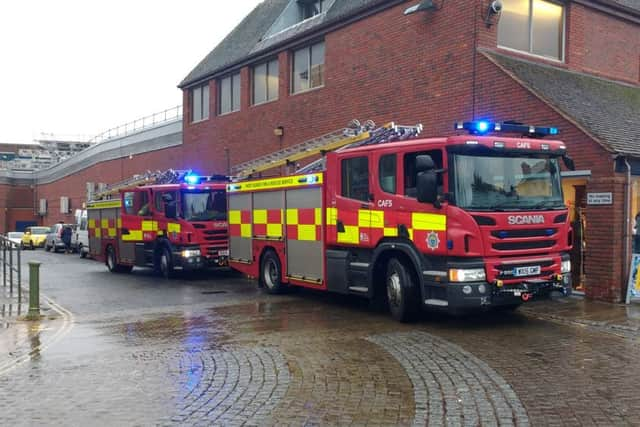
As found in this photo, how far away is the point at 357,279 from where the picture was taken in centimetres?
1057

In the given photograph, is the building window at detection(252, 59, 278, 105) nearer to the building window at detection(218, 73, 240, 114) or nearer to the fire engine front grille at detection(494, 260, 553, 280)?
the building window at detection(218, 73, 240, 114)

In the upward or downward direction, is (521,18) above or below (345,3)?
below

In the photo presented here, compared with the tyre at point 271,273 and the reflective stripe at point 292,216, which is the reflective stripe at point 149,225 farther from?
the reflective stripe at point 292,216

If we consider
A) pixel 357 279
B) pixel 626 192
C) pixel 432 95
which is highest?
pixel 432 95

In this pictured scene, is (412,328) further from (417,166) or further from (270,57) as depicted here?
(270,57)

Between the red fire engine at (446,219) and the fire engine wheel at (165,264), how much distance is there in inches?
259

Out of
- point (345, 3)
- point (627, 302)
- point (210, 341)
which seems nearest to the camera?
point (210, 341)

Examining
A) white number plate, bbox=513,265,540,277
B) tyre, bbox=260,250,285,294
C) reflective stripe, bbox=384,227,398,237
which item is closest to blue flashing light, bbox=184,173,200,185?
tyre, bbox=260,250,285,294

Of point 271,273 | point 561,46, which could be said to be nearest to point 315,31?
point 561,46

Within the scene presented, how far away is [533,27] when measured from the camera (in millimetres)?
15547

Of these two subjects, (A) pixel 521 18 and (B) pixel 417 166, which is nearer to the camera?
(B) pixel 417 166

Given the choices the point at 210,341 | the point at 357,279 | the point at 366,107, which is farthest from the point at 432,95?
the point at 210,341

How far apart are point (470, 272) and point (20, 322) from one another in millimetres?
7184

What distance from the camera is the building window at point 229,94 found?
24.8 metres
